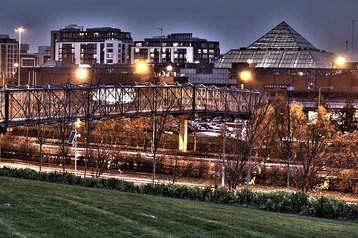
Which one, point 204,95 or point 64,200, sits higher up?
point 204,95

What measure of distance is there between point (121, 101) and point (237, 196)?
35.3 metres

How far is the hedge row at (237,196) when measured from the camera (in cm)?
2722

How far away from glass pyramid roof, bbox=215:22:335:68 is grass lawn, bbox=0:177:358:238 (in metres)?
110

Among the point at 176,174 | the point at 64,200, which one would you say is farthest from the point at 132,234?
the point at 176,174

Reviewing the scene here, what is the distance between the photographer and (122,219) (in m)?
18.1

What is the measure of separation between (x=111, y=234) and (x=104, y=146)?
42929 mm

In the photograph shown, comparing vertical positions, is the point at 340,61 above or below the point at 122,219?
above

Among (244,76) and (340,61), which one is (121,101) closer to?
(244,76)

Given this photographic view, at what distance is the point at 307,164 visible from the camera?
47500mm

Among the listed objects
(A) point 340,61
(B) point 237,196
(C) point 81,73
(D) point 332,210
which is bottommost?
Result: (D) point 332,210

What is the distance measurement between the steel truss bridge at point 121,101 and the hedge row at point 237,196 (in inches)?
439

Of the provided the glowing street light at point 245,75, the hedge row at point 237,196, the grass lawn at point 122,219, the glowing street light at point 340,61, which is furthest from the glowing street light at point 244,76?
the grass lawn at point 122,219

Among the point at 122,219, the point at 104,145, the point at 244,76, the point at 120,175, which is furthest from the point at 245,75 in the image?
the point at 122,219

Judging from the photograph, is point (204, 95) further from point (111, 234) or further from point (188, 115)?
point (111, 234)
